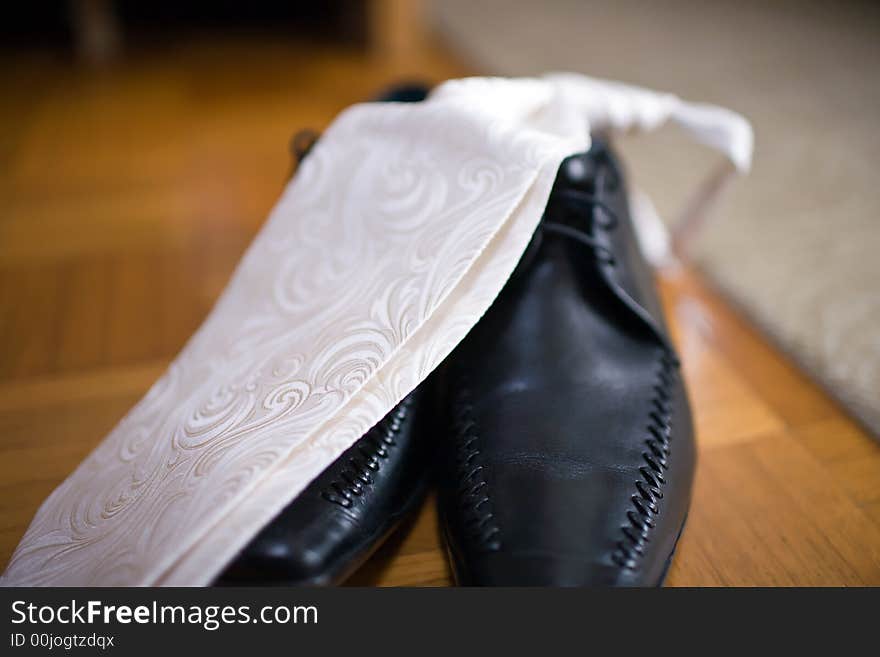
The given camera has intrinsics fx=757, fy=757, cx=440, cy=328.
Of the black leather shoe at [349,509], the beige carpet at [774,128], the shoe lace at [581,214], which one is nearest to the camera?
the black leather shoe at [349,509]

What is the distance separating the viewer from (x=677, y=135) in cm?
103

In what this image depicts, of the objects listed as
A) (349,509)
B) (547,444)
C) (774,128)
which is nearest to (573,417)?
(547,444)

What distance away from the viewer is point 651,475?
0.42m

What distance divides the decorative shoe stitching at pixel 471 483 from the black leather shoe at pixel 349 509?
0.11 ft

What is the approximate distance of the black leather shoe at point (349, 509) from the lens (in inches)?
14.8

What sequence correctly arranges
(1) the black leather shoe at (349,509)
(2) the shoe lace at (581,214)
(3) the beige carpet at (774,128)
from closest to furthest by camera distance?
(1) the black leather shoe at (349,509) → (2) the shoe lace at (581,214) → (3) the beige carpet at (774,128)

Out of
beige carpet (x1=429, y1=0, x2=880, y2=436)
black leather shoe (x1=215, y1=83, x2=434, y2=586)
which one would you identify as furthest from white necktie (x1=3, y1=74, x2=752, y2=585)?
beige carpet (x1=429, y1=0, x2=880, y2=436)

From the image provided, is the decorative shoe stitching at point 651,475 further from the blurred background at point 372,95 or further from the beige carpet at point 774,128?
→ the beige carpet at point 774,128

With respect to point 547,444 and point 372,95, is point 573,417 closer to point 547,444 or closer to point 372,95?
point 547,444

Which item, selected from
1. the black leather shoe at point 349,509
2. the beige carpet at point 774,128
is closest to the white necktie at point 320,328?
the black leather shoe at point 349,509

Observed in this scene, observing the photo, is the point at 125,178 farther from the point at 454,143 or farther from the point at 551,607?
the point at 551,607

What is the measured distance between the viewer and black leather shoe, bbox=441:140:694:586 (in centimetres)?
39

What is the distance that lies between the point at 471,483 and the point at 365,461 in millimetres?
62

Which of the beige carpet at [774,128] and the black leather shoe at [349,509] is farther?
the beige carpet at [774,128]
